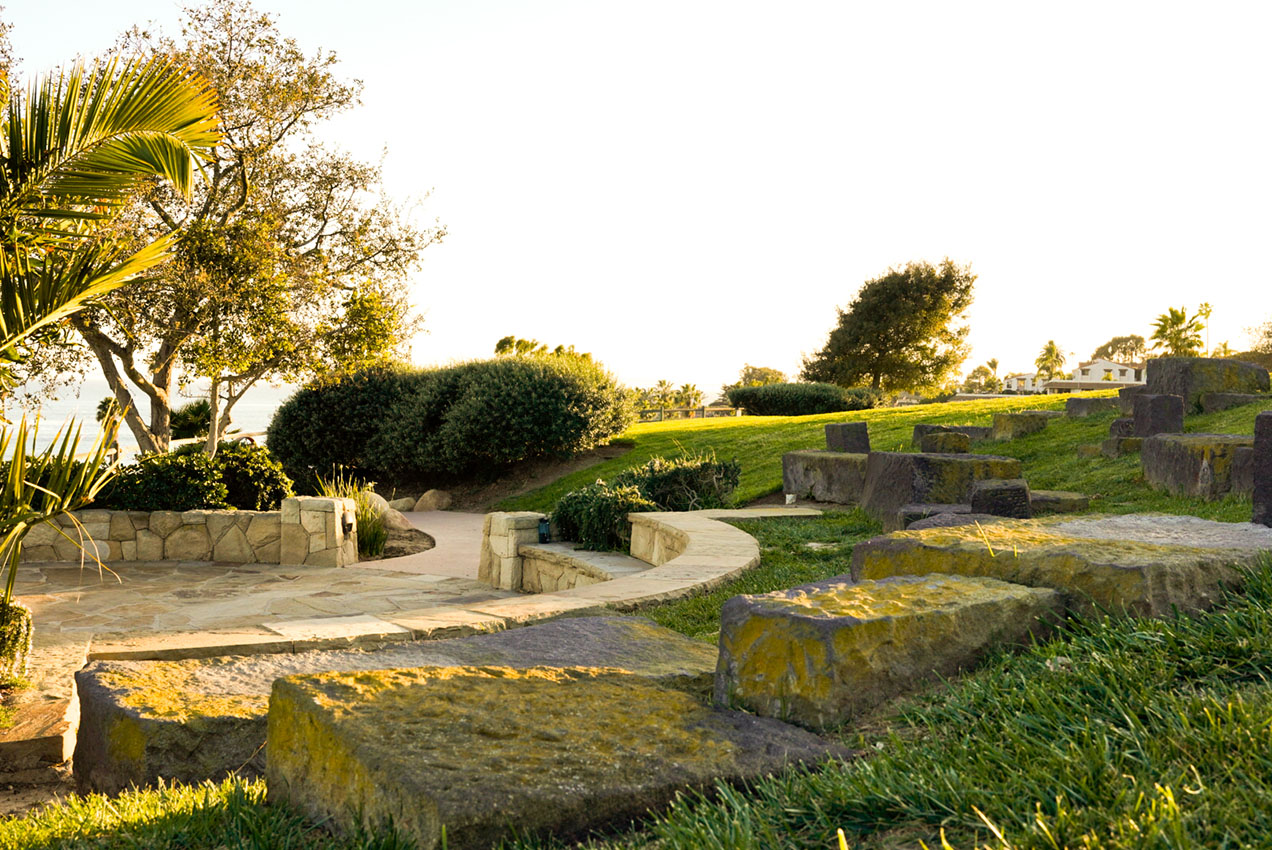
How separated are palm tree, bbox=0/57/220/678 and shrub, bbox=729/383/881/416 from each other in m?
20.6

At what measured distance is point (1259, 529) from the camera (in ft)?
11.6

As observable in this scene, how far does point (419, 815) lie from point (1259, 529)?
135 inches

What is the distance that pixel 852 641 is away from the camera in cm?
245

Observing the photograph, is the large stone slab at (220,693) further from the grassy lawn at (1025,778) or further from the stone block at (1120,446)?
the stone block at (1120,446)

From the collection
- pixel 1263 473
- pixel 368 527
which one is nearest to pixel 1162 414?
pixel 1263 473

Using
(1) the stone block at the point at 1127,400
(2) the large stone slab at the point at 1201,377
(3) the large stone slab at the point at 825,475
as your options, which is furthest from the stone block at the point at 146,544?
(2) the large stone slab at the point at 1201,377

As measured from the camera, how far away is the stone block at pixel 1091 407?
1280cm

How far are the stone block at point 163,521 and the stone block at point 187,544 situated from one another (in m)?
0.07

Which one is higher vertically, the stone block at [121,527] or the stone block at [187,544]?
the stone block at [121,527]

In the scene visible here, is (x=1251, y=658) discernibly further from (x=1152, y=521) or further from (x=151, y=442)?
(x=151, y=442)

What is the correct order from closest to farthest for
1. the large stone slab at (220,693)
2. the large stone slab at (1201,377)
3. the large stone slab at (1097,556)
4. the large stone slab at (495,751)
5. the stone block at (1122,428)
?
the large stone slab at (495,751)
the large stone slab at (1097,556)
the large stone slab at (220,693)
the stone block at (1122,428)
the large stone slab at (1201,377)

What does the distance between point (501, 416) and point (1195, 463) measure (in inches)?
498

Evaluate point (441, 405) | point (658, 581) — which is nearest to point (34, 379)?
point (441, 405)

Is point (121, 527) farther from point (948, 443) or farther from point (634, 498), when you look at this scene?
point (948, 443)
